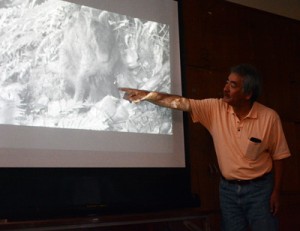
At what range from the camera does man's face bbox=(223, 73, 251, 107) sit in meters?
2.43

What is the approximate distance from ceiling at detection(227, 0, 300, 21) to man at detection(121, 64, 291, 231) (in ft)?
4.72

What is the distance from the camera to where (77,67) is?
2379 mm

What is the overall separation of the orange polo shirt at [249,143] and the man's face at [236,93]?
0.21 ft

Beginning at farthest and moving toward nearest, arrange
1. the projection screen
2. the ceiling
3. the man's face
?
the ceiling < the man's face < the projection screen

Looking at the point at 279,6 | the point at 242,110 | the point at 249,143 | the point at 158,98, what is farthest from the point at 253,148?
the point at 279,6

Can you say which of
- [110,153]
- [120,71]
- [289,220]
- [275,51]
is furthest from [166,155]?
[275,51]

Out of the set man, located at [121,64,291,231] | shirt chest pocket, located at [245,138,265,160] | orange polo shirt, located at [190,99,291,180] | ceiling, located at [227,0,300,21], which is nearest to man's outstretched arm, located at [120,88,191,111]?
man, located at [121,64,291,231]

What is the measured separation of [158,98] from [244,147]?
0.61 m

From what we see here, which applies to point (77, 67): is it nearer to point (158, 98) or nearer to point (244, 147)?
point (158, 98)

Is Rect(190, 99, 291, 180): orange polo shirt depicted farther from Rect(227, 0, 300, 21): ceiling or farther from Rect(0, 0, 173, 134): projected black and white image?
Rect(227, 0, 300, 21): ceiling

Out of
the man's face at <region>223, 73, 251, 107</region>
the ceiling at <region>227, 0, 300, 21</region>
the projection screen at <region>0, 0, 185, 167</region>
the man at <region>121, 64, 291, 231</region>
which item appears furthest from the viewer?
the ceiling at <region>227, 0, 300, 21</region>

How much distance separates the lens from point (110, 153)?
95.0 inches

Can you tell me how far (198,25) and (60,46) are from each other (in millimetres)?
1291

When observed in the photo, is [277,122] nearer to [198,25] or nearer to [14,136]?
[198,25]
